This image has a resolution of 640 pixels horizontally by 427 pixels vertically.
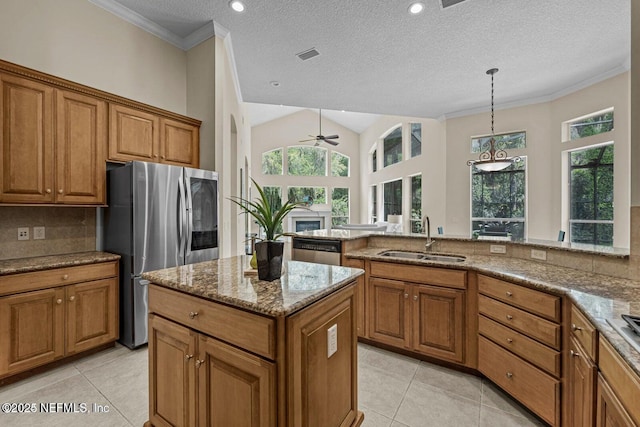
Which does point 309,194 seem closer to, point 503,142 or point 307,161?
point 307,161

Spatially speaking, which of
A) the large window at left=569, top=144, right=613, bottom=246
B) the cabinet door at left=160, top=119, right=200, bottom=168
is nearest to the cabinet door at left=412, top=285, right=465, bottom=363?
the cabinet door at left=160, top=119, right=200, bottom=168

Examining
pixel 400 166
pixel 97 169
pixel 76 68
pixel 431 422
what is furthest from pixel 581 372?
pixel 400 166

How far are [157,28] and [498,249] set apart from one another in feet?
13.8

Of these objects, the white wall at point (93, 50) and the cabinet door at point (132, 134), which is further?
the cabinet door at point (132, 134)

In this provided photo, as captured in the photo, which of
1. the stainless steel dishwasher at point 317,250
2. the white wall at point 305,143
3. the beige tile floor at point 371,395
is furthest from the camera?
the white wall at point 305,143

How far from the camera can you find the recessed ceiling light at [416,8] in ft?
9.03

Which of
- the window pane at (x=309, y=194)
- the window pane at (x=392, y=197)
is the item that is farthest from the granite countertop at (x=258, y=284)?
the window pane at (x=309, y=194)

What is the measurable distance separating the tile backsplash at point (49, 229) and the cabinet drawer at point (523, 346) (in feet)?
11.8

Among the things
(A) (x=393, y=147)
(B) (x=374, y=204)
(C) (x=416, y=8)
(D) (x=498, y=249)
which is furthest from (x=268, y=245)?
(B) (x=374, y=204)

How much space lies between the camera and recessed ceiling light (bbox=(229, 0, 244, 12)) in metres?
2.71

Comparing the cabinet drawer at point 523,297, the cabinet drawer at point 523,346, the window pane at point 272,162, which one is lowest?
the cabinet drawer at point 523,346

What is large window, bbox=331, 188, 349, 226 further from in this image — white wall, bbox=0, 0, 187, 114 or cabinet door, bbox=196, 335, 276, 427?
cabinet door, bbox=196, 335, 276, 427

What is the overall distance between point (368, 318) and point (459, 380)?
0.85 metres

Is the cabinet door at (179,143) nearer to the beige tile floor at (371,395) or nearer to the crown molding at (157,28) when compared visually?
the crown molding at (157,28)
